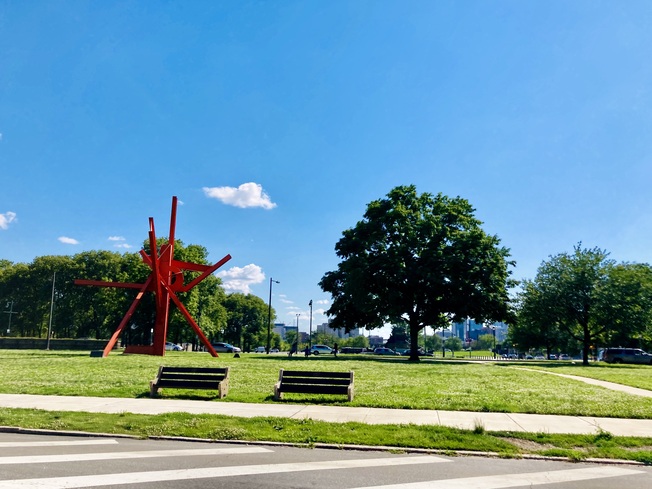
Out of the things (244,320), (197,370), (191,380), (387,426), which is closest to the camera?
(387,426)

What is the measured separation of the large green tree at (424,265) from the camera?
132ft

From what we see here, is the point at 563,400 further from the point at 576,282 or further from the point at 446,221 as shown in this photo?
the point at 576,282

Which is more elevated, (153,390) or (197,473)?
(197,473)

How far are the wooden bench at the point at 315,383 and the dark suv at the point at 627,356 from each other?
4751 centimetres

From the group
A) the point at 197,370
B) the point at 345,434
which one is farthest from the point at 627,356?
the point at 345,434

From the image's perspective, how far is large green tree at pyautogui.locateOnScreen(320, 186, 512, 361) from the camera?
40344 mm

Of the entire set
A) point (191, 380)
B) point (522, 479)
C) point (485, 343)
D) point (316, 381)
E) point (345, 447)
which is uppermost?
point (316, 381)

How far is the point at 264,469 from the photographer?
6688mm

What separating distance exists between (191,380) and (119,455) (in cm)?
652

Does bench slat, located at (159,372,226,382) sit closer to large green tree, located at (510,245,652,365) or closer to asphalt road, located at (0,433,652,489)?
asphalt road, located at (0,433,652,489)

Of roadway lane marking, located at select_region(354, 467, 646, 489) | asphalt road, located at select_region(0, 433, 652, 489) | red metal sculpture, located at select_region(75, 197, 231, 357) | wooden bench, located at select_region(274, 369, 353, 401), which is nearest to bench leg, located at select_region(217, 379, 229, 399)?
wooden bench, located at select_region(274, 369, 353, 401)

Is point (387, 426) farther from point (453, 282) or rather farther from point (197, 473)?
point (453, 282)

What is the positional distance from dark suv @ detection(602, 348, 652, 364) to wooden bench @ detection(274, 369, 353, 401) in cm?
4751

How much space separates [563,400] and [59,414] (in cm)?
1264
